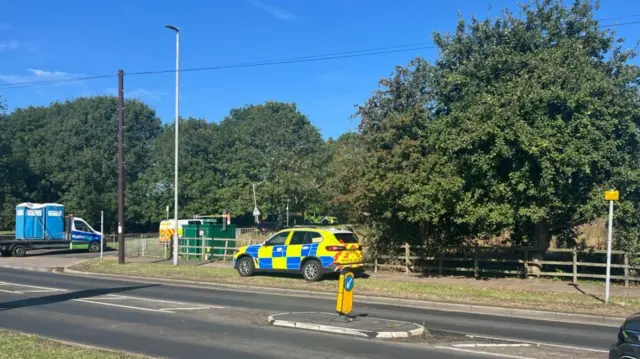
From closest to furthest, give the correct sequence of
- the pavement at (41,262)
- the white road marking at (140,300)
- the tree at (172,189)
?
the white road marking at (140,300) → the pavement at (41,262) → the tree at (172,189)

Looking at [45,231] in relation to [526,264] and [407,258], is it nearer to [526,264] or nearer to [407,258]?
[407,258]

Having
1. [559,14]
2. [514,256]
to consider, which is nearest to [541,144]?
[559,14]

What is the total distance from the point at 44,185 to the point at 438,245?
181 feet

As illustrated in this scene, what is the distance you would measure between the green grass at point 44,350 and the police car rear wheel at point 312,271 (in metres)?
10.6

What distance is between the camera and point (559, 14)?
741 inches

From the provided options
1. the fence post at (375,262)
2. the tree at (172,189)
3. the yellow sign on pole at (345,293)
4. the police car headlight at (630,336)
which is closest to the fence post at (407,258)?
the fence post at (375,262)

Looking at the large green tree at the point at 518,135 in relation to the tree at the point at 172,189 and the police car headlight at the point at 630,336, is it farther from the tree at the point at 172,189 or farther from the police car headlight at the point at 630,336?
the tree at the point at 172,189

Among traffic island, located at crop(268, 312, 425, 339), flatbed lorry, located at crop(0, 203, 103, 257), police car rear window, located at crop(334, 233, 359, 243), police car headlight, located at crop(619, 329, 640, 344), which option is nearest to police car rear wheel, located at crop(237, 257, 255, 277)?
police car rear window, located at crop(334, 233, 359, 243)

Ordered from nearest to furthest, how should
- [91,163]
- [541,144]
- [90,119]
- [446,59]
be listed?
1. [541,144]
2. [446,59]
3. [91,163]
4. [90,119]

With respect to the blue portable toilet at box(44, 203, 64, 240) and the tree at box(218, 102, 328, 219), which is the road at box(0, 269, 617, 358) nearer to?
the blue portable toilet at box(44, 203, 64, 240)

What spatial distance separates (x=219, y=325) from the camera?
10977mm

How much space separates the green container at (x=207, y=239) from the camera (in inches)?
1038

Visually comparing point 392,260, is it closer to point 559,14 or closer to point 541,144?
point 541,144

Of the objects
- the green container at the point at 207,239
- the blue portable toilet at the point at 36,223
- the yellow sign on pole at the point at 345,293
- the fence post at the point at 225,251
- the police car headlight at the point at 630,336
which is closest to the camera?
the police car headlight at the point at 630,336
